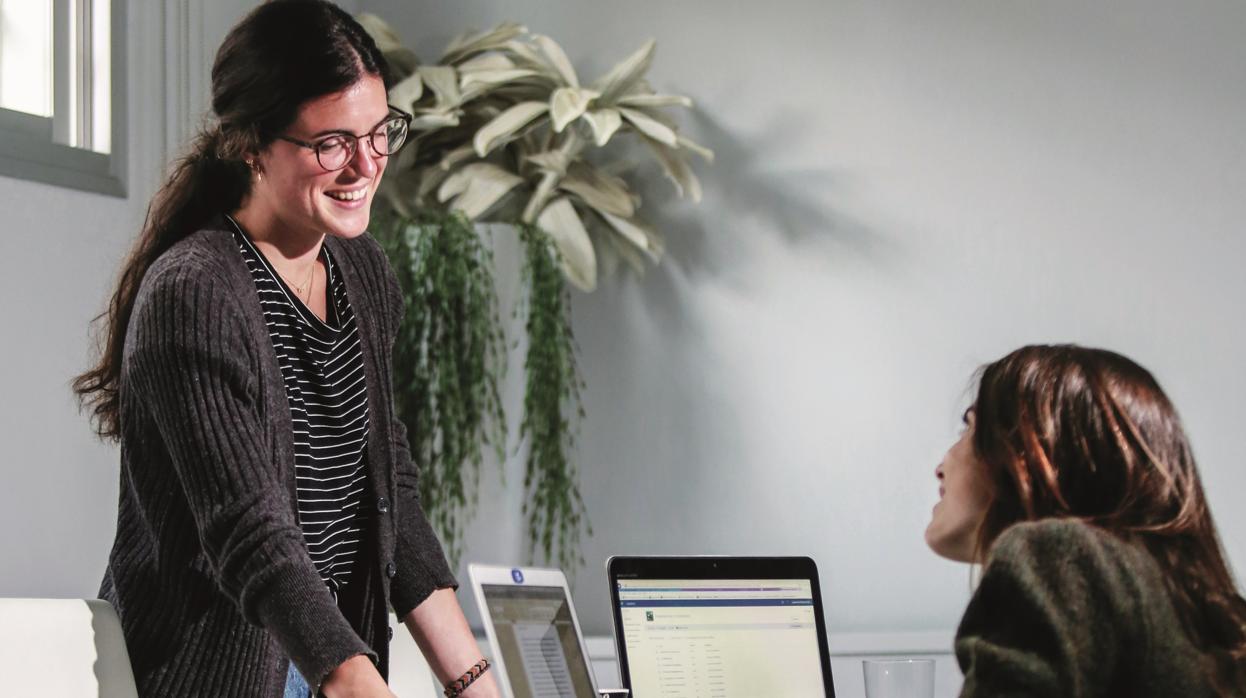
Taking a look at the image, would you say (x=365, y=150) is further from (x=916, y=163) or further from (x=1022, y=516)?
(x=916, y=163)

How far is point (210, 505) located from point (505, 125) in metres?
1.67

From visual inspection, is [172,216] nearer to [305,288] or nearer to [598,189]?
[305,288]

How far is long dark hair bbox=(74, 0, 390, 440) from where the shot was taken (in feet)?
4.65

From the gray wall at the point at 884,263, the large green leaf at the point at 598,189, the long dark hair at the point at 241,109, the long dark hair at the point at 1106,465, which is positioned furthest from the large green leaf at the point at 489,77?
the long dark hair at the point at 1106,465

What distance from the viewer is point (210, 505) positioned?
1298 millimetres

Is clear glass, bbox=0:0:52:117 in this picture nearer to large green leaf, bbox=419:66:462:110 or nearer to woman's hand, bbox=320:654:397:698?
large green leaf, bbox=419:66:462:110

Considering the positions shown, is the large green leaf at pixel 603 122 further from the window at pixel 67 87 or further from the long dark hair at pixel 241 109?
the long dark hair at pixel 241 109

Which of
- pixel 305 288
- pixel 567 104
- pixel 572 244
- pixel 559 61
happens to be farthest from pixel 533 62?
pixel 305 288

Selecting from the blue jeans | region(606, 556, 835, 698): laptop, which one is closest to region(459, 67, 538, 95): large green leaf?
region(606, 556, 835, 698): laptop

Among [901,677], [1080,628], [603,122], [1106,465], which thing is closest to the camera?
[1080,628]

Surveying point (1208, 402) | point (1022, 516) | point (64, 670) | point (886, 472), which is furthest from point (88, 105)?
point (1208, 402)

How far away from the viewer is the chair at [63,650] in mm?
1329

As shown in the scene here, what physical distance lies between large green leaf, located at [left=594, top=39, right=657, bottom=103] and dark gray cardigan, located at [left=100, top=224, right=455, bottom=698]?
5.17ft

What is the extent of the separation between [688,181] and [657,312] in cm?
31
